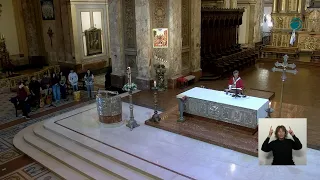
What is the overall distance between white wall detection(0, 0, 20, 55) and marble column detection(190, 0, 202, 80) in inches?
435

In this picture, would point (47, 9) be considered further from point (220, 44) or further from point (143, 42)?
point (220, 44)

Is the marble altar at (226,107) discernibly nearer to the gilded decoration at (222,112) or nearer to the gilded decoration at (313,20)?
the gilded decoration at (222,112)

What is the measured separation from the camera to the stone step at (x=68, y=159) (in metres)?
6.59

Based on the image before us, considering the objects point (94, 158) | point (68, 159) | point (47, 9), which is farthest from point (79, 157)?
point (47, 9)

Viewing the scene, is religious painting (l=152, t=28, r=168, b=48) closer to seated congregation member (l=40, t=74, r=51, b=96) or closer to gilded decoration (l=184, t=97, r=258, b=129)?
gilded decoration (l=184, t=97, r=258, b=129)

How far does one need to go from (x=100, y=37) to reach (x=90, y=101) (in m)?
6.69

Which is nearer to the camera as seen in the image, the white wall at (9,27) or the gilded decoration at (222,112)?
the gilded decoration at (222,112)

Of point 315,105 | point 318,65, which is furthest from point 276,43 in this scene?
point 315,105

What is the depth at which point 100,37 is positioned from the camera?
57.7ft

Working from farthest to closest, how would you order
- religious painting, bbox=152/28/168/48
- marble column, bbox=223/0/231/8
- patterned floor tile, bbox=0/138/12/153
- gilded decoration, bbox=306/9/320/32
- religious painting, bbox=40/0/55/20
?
marble column, bbox=223/0/231/8, gilded decoration, bbox=306/9/320/32, religious painting, bbox=40/0/55/20, religious painting, bbox=152/28/168/48, patterned floor tile, bbox=0/138/12/153

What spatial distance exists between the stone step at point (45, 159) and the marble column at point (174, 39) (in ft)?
18.8

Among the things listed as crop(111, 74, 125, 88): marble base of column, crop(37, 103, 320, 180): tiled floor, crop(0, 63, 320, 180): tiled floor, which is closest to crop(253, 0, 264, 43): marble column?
crop(0, 63, 320, 180): tiled floor

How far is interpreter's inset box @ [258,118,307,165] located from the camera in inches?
152

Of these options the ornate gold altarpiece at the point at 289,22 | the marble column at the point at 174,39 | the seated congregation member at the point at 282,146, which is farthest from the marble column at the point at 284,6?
the seated congregation member at the point at 282,146
